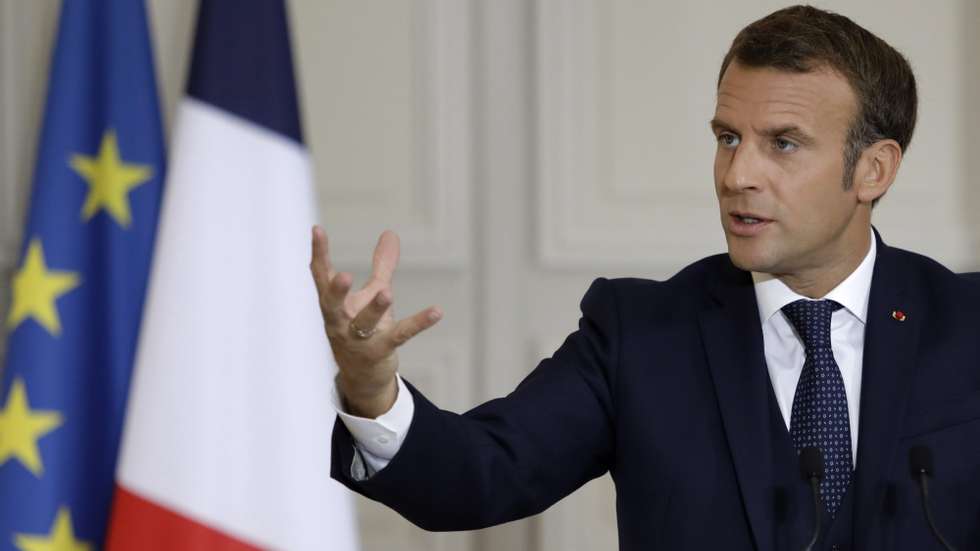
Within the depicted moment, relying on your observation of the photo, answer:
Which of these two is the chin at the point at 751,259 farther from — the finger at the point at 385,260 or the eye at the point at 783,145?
the finger at the point at 385,260

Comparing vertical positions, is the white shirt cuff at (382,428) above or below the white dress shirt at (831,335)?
below

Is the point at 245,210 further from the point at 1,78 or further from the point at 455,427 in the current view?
the point at 455,427

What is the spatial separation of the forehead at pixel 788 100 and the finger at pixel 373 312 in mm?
747

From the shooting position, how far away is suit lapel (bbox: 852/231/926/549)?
68.6 inches

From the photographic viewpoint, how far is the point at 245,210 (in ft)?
9.01

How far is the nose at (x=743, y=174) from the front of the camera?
183 cm

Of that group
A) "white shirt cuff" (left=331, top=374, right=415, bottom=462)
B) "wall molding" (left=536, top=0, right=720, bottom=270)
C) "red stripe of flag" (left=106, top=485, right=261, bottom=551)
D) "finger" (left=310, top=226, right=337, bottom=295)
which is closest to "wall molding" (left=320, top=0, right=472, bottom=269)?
"wall molding" (left=536, top=0, right=720, bottom=270)

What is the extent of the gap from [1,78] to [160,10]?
1.58 ft

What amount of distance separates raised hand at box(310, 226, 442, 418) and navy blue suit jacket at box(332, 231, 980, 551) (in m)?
0.11

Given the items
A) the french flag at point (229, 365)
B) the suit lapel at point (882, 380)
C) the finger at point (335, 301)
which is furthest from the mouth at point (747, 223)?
the french flag at point (229, 365)

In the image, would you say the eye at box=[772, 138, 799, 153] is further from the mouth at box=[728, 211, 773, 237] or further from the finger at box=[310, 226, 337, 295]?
the finger at box=[310, 226, 337, 295]

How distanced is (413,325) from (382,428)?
0.72 ft

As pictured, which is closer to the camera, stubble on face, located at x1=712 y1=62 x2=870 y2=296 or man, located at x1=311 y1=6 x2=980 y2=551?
man, located at x1=311 y1=6 x2=980 y2=551

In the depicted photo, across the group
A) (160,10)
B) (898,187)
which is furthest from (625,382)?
(160,10)
